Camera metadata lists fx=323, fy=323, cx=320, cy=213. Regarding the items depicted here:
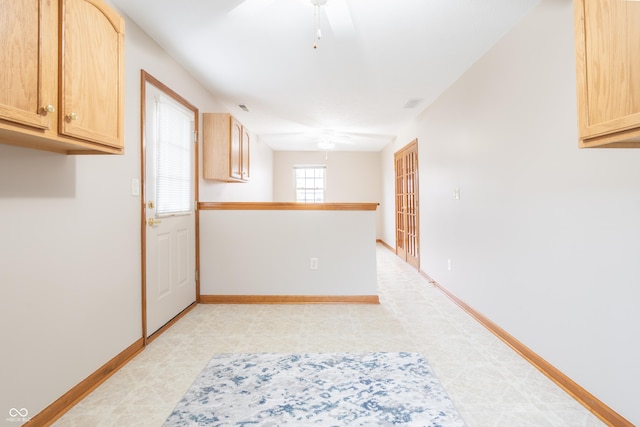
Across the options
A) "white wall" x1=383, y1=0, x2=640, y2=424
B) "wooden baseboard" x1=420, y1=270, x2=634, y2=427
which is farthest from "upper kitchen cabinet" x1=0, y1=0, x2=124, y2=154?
"wooden baseboard" x1=420, y1=270, x2=634, y2=427

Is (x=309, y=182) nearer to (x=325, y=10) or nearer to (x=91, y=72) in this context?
(x=325, y=10)

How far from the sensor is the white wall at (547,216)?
5.16ft

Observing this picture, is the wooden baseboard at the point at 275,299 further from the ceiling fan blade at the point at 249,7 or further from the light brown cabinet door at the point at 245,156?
the ceiling fan blade at the point at 249,7

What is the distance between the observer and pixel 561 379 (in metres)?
1.91

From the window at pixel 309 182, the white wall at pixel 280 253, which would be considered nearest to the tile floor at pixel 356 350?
the white wall at pixel 280 253

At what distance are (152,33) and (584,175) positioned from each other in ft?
9.97

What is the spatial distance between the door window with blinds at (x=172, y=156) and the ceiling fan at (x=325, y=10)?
106 centimetres

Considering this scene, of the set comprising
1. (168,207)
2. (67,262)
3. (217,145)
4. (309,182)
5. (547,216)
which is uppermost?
(309,182)

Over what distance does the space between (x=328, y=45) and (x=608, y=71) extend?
79.1 inches

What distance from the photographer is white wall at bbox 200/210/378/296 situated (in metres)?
3.50

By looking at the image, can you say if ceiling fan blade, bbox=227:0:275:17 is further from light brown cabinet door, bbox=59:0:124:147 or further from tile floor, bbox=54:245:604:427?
tile floor, bbox=54:245:604:427

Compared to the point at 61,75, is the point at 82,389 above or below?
below

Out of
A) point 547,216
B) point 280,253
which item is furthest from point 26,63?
point 547,216

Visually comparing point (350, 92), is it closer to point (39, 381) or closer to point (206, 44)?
point (206, 44)
